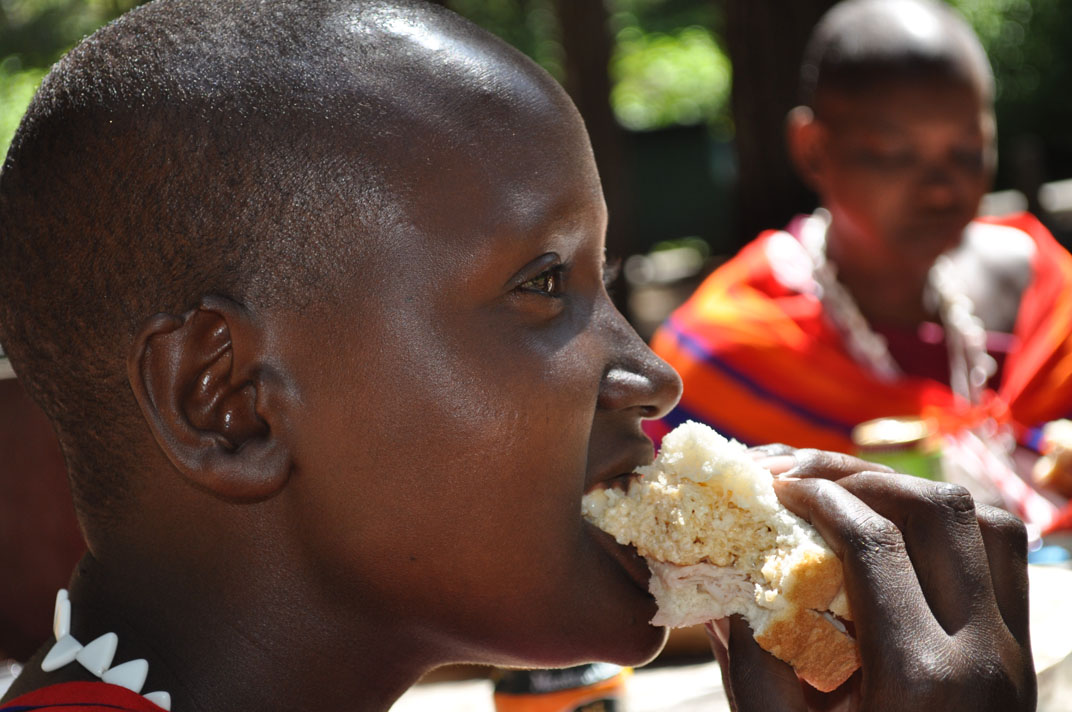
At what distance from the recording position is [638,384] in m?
1.73

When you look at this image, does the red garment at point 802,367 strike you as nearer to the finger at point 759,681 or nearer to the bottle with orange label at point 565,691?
the bottle with orange label at point 565,691

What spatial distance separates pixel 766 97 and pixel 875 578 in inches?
236

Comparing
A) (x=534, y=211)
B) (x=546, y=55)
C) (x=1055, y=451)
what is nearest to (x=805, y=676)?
(x=534, y=211)

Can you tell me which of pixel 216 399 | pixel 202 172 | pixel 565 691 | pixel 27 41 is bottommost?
pixel 27 41

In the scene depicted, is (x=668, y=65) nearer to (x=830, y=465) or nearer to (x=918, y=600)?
(x=830, y=465)

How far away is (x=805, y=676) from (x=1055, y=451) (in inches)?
82.9

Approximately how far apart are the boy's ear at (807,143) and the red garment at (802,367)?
275mm

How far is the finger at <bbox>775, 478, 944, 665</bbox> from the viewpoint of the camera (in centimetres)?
151

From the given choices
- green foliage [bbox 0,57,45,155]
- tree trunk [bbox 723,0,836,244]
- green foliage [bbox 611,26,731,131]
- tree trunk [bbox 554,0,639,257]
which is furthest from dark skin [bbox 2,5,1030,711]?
green foliage [bbox 611,26,731,131]

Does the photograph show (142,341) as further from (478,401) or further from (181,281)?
(478,401)

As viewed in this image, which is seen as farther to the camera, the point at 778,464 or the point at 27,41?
the point at 27,41

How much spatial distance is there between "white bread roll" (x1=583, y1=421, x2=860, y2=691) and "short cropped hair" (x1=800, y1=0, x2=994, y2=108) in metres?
2.77

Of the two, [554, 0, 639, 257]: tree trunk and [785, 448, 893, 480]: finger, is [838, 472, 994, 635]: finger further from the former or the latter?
[554, 0, 639, 257]: tree trunk

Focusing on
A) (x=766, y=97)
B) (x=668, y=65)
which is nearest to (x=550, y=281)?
(x=766, y=97)
